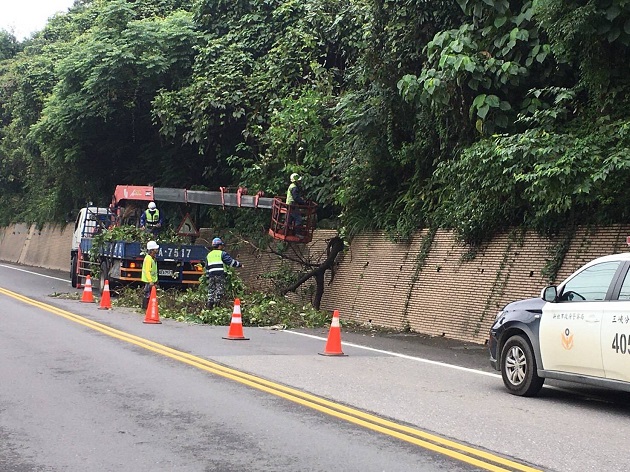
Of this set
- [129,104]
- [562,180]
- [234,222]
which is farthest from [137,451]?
[129,104]

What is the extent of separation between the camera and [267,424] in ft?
26.0

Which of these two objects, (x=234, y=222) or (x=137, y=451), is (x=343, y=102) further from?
(x=137, y=451)

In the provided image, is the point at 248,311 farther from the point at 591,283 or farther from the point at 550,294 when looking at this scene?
the point at 591,283

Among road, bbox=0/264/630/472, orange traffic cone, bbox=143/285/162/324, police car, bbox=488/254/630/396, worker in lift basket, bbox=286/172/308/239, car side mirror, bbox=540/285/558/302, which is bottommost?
road, bbox=0/264/630/472

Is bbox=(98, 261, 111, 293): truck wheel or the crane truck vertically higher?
the crane truck

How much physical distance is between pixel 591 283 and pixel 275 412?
3.91 meters

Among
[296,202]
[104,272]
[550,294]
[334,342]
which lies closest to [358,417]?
[550,294]

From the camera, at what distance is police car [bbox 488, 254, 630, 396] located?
8.88 m

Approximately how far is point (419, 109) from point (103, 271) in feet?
36.7

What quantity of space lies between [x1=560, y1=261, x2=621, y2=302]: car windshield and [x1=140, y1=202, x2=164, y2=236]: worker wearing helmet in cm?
1516

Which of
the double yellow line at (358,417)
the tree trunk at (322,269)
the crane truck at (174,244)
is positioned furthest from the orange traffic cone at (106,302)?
the double yellow line at (358,417)

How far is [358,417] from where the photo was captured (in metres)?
8.31

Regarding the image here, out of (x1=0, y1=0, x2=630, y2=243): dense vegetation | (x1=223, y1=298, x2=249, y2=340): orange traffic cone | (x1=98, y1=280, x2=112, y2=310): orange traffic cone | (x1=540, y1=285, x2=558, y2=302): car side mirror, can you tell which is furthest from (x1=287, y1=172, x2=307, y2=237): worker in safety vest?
(x1=540, y1=285, x2=558, y2=302): car side mirror

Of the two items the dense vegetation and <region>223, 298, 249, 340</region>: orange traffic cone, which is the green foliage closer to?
the dense vegetation
